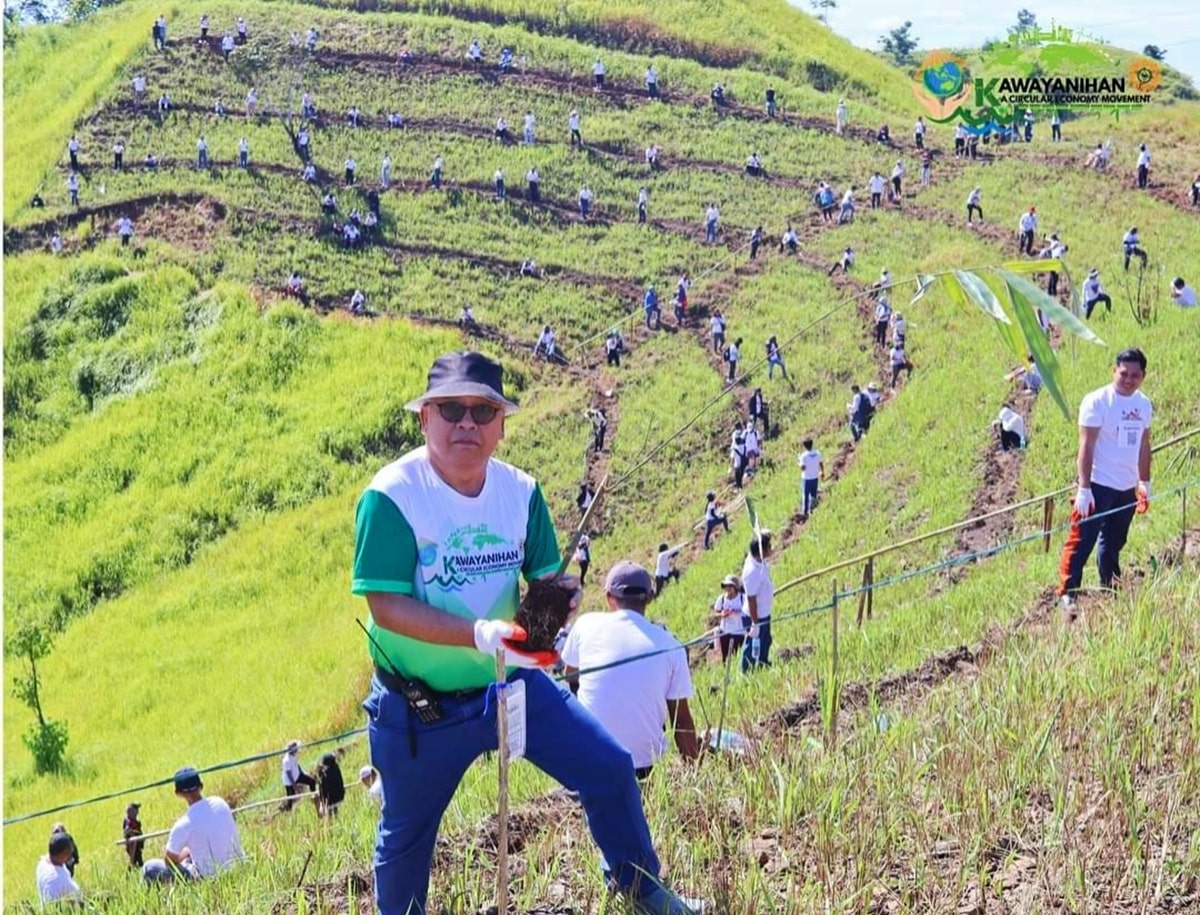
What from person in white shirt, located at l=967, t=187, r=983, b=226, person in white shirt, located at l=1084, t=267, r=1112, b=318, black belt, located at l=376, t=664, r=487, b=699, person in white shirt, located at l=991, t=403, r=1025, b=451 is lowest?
black belt, located at l=376, t=664, r=487, b=699

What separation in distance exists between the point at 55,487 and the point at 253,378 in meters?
4.97

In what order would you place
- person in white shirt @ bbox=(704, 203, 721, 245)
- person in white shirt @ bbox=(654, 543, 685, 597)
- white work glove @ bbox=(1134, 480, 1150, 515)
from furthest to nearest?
person in white shirt @ bbox=(704, 203, 721, 245) < person in white shirt @ bbox=(654, 543, 685, 597) < white work glove @ bbox=(1134, 480, 1150, 515)

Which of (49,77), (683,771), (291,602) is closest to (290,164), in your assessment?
(49,77)

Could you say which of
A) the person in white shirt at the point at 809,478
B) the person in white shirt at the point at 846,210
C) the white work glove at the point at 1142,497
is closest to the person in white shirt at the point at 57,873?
the white work glove at the point at 1142,497

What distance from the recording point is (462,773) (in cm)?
297

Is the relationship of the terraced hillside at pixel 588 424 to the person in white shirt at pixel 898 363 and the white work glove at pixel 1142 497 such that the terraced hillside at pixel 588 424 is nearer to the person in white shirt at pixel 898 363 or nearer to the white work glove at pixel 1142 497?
A: the person in white shirt at pixel 898 363

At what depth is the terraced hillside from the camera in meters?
3.34

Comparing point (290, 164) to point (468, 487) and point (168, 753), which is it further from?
point (468, 487)

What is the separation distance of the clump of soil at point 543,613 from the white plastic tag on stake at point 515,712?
9 centimetres

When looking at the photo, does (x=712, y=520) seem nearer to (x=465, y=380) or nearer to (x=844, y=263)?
(x=844, y=263)

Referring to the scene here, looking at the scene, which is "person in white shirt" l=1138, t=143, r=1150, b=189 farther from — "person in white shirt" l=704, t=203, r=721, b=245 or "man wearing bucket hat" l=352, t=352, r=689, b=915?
"man wearing bucket hat" l=352, t=352, r=689, b=915

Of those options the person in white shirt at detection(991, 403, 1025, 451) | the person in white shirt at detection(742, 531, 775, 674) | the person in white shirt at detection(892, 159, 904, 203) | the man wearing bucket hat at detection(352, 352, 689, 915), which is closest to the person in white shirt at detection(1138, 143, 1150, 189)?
the person in white shirt at detection(892, 159, 904, 203)

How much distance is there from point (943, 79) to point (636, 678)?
4043cm

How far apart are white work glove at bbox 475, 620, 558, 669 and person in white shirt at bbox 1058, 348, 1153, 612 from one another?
4156mm
